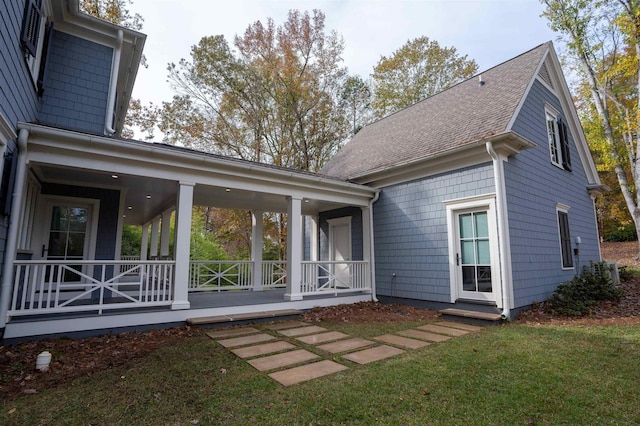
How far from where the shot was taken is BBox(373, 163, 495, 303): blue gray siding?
6574mm

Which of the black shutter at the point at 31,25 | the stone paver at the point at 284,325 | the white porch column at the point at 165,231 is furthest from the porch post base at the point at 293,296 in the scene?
the black shutter at the point at 31,25

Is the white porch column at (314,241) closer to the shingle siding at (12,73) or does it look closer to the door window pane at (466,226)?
the door window pane at (466,226)

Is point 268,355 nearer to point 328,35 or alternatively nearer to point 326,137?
point 326,137

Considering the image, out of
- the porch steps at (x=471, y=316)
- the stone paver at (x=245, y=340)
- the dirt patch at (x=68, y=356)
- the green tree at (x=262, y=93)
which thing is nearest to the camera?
the dirt patch at (x=68, y=356)

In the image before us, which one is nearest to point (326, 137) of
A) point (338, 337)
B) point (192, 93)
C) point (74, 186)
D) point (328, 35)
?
point (328, 35)

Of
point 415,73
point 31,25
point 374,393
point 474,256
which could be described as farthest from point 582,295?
point 415,73

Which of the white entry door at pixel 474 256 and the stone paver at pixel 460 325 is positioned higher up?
the white entry door at pixel 474 256

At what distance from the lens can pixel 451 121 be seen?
784 cm

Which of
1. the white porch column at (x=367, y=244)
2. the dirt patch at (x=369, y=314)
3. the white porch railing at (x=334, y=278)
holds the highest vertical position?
the white porch column at (x=367, y=244)

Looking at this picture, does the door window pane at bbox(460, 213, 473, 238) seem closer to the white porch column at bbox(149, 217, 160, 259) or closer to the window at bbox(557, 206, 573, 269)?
the window at bbox(557, 206, 573, 269)

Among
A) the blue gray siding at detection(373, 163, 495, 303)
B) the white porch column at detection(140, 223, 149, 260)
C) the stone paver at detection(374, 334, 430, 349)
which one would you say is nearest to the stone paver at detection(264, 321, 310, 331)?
the stone paver at detection(374, 334, 430, 349)

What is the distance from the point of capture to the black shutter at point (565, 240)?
7.78m

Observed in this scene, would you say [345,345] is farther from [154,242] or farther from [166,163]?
[154,242]

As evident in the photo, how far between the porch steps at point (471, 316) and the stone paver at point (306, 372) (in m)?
3.34
